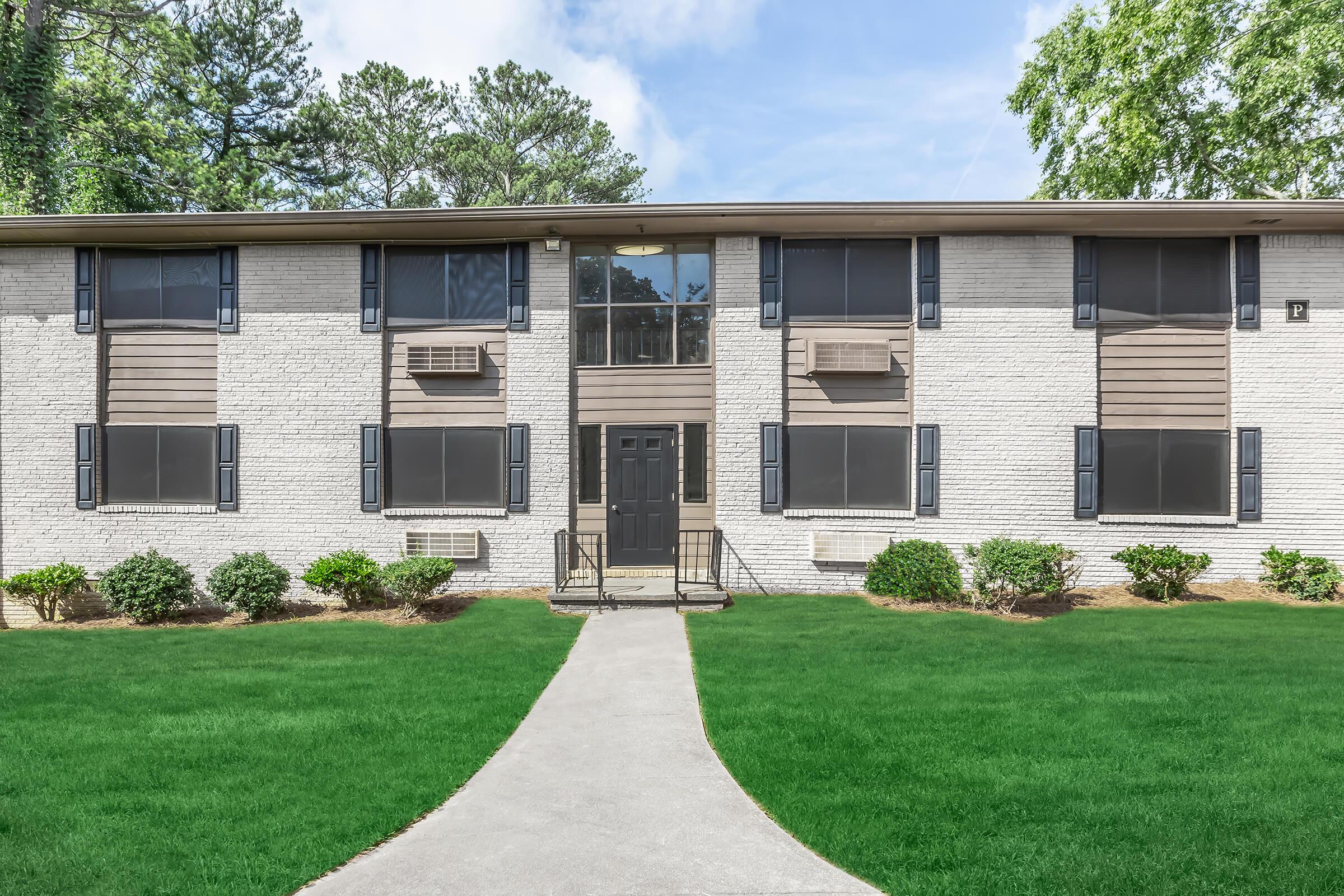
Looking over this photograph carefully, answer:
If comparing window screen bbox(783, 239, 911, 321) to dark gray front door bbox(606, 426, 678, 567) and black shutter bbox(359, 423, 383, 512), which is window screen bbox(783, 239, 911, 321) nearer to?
dark gray front door bbox(606, 426, 678, 567)

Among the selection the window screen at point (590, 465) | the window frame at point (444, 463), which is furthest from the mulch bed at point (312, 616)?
the window screen at point (590, 465)

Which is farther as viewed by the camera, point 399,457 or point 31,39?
point 31,39

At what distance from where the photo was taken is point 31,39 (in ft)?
48.3

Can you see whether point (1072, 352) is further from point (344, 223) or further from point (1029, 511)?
point (344, 223)

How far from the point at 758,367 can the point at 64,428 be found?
10353mm

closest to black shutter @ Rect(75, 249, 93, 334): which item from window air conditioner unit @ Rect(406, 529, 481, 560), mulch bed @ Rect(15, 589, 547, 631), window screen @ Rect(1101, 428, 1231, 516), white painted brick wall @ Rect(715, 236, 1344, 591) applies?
mulch bed @ Rect(15, 589, 547, 631)

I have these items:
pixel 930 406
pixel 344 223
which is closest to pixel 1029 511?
pixel 930 406

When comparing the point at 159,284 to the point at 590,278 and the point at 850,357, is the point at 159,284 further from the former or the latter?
the point at 850,357

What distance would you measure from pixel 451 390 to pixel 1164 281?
1065 cm

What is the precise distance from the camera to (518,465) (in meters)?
10.4

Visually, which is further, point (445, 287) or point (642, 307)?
point (642, 307)

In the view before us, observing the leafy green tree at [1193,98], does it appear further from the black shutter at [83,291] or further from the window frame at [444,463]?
the black shutter at [83,291]

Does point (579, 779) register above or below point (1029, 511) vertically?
below

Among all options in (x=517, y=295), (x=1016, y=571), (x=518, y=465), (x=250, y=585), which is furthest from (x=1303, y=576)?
(x=250, y=585)
